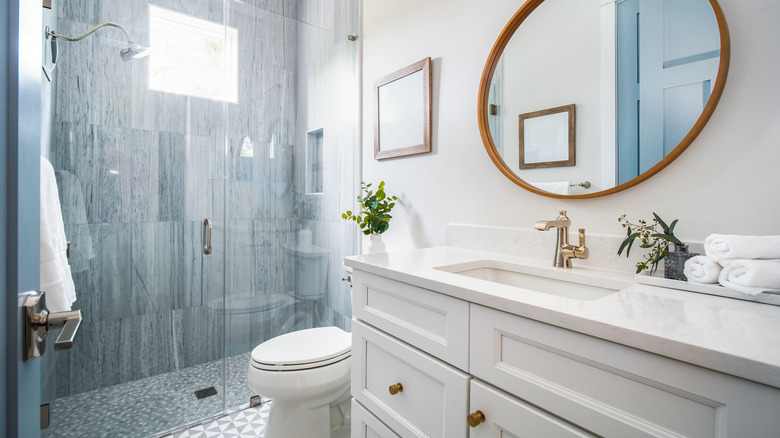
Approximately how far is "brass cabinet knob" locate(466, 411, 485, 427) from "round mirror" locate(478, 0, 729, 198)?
0.74m

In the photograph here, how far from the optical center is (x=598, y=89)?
106cm

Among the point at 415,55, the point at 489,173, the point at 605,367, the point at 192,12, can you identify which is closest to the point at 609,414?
the point at 605,367

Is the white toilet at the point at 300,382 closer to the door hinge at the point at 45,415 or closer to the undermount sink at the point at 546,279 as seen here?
the undermount sink at the point at 546,279

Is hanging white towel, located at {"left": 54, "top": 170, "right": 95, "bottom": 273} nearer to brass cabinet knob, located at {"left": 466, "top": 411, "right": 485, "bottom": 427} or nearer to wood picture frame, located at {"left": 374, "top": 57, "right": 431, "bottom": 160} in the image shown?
wood picture frame, located at {"left": 374, "top": 57, "right": 431, "bottom": 160}

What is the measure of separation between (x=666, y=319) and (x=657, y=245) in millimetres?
419

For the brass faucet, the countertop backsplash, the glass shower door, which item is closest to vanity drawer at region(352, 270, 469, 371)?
Result: the brass faucet

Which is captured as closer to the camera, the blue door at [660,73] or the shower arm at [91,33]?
the blue door at [660,73]

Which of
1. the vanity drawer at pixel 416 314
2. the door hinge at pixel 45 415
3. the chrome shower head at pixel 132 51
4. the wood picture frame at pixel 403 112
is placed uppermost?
the chrome shower head at pixel 132 51

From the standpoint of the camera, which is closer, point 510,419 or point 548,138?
point 510,419

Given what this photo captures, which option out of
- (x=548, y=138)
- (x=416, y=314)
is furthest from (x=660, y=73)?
(x=416, y=314)

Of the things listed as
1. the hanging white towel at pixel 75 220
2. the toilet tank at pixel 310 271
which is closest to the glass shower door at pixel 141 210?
the hanging white towel at pixel 75 220

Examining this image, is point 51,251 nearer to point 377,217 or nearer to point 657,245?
point 377,217

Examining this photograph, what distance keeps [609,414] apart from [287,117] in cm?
194

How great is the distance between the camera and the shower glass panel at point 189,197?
5.49 feet
